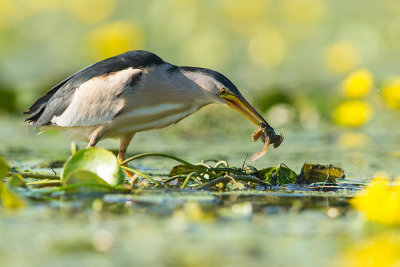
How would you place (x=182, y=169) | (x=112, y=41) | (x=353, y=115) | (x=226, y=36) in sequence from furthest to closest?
(x=226, y=36)
(x=112, y=41)
(x=353, y=115)
(x=182, y=169)

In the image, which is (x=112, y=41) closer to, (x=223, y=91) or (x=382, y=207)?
(x=223, y=91)

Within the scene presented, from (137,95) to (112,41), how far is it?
225 inches

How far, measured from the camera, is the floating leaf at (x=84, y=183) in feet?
11.6

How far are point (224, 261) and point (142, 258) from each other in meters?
0.27

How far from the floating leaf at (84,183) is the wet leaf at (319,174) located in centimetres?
140

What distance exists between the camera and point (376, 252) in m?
2.45

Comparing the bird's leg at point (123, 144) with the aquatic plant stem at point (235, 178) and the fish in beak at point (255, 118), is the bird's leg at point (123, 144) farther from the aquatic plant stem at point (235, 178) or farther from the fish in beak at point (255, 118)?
the aquatic plant stem at point (235, 178)

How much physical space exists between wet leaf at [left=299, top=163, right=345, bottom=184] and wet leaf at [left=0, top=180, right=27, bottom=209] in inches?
77.5

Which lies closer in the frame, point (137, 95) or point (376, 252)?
point (376, 252)

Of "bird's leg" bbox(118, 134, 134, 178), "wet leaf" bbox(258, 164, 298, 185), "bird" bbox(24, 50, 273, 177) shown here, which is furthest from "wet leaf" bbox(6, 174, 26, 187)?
"bird's leg" bbox(118, 134, 134, 178)

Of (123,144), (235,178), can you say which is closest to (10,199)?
(235,178)

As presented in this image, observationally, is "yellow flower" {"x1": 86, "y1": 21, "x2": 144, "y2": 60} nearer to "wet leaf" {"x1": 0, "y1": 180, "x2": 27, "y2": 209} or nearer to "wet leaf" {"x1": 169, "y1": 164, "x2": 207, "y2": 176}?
"wet leaf" {"x1": 169, "y1": 164, "x2": 207, "y2": 176}

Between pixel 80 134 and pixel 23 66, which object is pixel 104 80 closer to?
pixel 80 134

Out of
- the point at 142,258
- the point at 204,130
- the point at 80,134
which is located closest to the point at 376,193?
the point at 142,258
